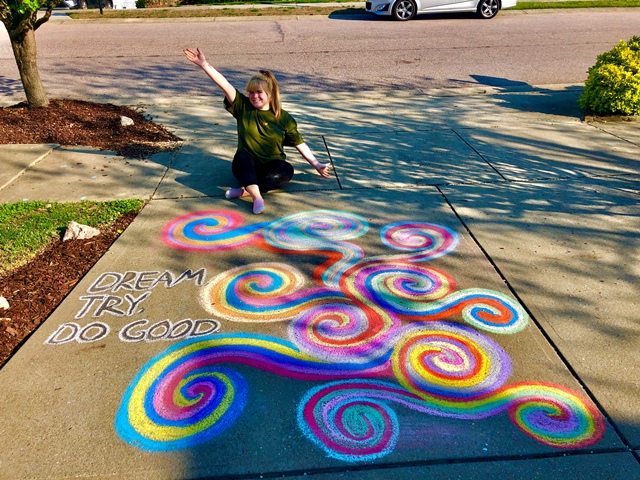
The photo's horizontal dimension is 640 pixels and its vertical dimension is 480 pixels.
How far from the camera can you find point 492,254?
12.7ft

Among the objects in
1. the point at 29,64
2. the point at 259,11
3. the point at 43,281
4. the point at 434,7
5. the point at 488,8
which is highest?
the point at 259,11

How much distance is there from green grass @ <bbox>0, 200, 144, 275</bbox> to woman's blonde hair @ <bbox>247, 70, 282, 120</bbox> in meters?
1.45

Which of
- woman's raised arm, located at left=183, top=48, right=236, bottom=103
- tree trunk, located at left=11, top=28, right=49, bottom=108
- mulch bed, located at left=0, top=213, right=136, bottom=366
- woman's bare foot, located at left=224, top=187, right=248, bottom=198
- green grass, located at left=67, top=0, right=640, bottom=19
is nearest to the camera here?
mulch bed, located at left=0, top=213, right=136, bottom=366

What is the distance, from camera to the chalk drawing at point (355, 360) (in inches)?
96.8

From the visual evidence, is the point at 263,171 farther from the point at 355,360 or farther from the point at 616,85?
the point at 616,85

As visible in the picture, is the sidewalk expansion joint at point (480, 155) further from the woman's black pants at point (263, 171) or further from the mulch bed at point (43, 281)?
the mulch bed at point (43, 281)

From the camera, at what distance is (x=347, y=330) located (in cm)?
311

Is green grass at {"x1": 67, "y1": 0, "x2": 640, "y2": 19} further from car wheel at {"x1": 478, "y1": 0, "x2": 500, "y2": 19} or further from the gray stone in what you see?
the gray stone

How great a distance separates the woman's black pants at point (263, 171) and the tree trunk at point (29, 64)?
3560 mm

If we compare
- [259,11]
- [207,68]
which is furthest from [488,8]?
[207,68]

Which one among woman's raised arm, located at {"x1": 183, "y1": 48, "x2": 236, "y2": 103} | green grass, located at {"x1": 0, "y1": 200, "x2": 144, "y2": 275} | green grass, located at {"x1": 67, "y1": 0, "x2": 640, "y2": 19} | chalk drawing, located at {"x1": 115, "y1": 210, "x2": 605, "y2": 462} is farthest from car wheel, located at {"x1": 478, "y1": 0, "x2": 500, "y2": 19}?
green grass, located at {"x1": 0, "y1": 200, "x2": 144, "y2": 275}

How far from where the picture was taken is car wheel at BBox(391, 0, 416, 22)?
14.9 metres

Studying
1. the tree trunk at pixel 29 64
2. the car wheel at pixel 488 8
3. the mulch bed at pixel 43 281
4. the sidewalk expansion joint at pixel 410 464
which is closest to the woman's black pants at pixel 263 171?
the mulch bed at pixel 43 281

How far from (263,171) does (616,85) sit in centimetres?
483
